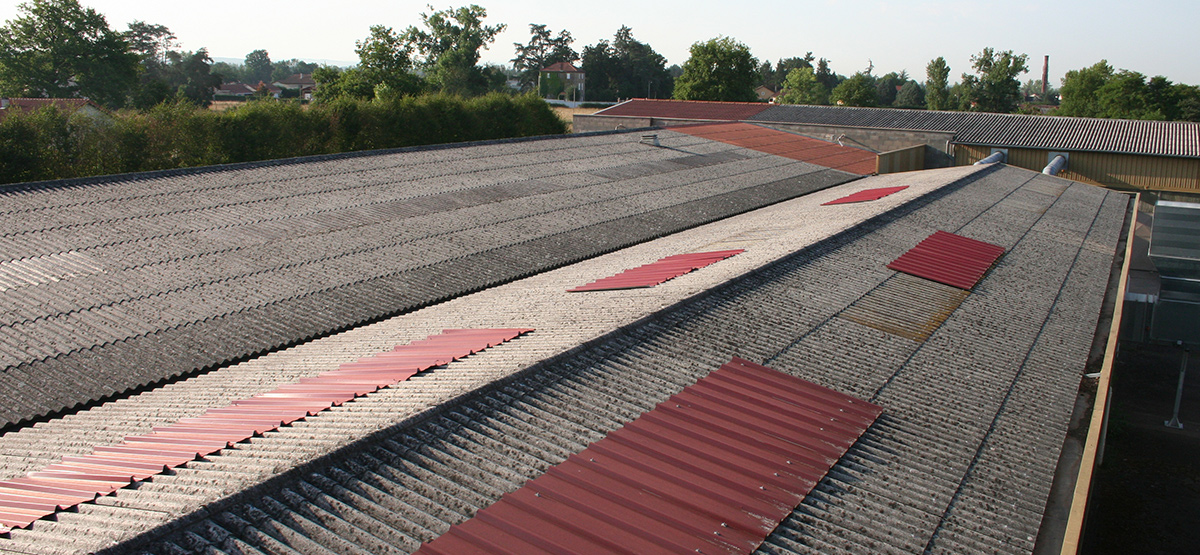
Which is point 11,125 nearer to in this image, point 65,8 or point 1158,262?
point 1158,262

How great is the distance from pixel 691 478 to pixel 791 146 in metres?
32.9

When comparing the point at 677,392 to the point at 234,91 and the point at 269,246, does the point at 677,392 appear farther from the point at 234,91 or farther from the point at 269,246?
the point at 234,91

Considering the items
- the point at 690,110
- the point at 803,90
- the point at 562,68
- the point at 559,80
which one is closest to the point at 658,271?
the point at 690,110

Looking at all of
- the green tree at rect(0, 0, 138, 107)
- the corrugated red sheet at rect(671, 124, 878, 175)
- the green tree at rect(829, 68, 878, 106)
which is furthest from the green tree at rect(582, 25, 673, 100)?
the corrugated red sheet at rect(671, 124, 878, 175)

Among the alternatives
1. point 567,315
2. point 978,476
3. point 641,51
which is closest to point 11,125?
point 567,315

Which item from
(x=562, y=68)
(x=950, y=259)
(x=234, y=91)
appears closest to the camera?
(x=950, y=259)

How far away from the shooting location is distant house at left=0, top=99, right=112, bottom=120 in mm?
28998

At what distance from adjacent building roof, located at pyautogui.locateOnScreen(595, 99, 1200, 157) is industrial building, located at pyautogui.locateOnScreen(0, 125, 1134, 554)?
22072 mm

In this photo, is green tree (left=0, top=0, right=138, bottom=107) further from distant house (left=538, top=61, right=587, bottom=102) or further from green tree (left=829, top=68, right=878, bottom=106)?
green tree (left=829, top=68, right=878, bottom=106)

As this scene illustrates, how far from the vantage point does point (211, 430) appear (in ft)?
26.2

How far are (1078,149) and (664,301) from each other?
3696cm

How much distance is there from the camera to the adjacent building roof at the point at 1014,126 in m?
38.9

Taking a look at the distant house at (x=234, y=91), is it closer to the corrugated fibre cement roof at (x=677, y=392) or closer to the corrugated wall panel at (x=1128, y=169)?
the corrugated wall panel at (x=1128, y=169)

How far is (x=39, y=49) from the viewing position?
213ft
